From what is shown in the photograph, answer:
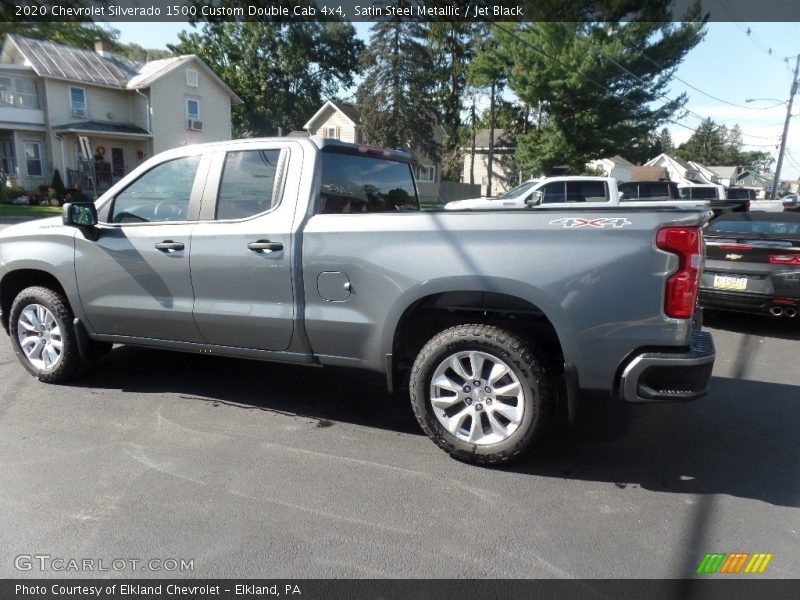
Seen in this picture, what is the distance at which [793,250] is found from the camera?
21.2 feet

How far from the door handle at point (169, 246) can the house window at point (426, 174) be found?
38.7m

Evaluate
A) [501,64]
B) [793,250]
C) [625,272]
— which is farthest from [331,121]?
[625,272]

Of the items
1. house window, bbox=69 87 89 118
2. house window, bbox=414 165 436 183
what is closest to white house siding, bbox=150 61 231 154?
house window, bbox=69 87 89 118

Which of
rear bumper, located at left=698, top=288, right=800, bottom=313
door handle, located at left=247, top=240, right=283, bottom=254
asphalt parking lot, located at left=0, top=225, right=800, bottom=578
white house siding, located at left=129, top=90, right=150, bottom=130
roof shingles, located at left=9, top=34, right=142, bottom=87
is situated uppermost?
roof shingles, located at left=9, top=34, right=142, bottom=87

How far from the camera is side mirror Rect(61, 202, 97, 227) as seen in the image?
438 cm

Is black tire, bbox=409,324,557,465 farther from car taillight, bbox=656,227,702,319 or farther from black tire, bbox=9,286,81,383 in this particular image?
black tire, bbox=9,286,81,383

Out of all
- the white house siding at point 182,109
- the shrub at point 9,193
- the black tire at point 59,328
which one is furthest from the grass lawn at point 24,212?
the black tire at point 59,328

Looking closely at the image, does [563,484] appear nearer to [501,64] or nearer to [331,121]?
[501,64]

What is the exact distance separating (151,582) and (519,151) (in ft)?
110

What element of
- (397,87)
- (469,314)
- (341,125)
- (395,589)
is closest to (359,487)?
(395,589)

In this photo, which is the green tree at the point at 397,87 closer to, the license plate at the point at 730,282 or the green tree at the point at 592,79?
the green tree at the point at 592,79

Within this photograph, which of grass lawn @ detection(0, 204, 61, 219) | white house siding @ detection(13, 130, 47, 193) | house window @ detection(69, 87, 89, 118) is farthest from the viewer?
house window @ detection(69, 87, 89, 118)

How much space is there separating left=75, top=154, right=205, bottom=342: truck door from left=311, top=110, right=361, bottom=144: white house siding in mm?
37288

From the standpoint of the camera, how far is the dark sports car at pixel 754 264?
6469 mm
